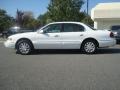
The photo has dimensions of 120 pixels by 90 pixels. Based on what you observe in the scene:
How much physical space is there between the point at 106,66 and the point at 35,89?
3.85m

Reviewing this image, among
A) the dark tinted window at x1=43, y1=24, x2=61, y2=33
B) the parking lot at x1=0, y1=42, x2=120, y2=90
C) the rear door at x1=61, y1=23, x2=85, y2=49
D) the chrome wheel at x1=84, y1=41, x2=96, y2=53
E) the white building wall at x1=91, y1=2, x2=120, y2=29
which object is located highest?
the white building wall at x1=91, y1=2, x2=120, y2=29

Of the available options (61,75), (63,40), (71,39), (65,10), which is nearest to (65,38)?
(63,40)

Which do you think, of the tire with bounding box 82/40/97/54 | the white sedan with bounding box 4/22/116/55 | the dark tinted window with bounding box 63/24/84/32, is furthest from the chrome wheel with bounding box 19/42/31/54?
the tire with bounding box 82/40/97/54

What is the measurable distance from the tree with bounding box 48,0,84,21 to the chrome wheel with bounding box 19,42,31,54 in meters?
23.3

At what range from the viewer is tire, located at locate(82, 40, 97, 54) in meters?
13.9

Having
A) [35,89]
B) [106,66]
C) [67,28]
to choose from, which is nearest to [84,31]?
[67,28]

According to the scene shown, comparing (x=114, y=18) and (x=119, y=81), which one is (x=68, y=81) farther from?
(x=114, y=18)

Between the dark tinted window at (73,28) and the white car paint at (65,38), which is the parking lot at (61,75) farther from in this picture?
the dark tinted window at (73,28)

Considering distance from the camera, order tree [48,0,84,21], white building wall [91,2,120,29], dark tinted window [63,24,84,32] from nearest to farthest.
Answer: dark tinted window [63,24,84,32] → white building wall [91,2,120,29] → tree [48,0,84,21]

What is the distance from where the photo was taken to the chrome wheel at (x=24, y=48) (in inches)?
553

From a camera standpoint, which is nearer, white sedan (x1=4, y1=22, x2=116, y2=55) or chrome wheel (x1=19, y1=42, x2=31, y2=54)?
white sedan (x1=4, y1=22, x2=116, y2=55)

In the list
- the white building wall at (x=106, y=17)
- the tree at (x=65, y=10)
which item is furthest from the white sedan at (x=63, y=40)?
the tree at (x=65, y=10)

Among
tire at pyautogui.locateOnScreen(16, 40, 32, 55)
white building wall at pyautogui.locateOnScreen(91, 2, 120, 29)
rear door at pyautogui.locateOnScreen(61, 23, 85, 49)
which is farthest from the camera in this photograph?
white building wall at pyautogui.locateOnScreen(91, 2, 120, 29)

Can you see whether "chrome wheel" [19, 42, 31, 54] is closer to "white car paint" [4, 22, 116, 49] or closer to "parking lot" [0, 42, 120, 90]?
"white car paint" [4, 22, 116, 49]
